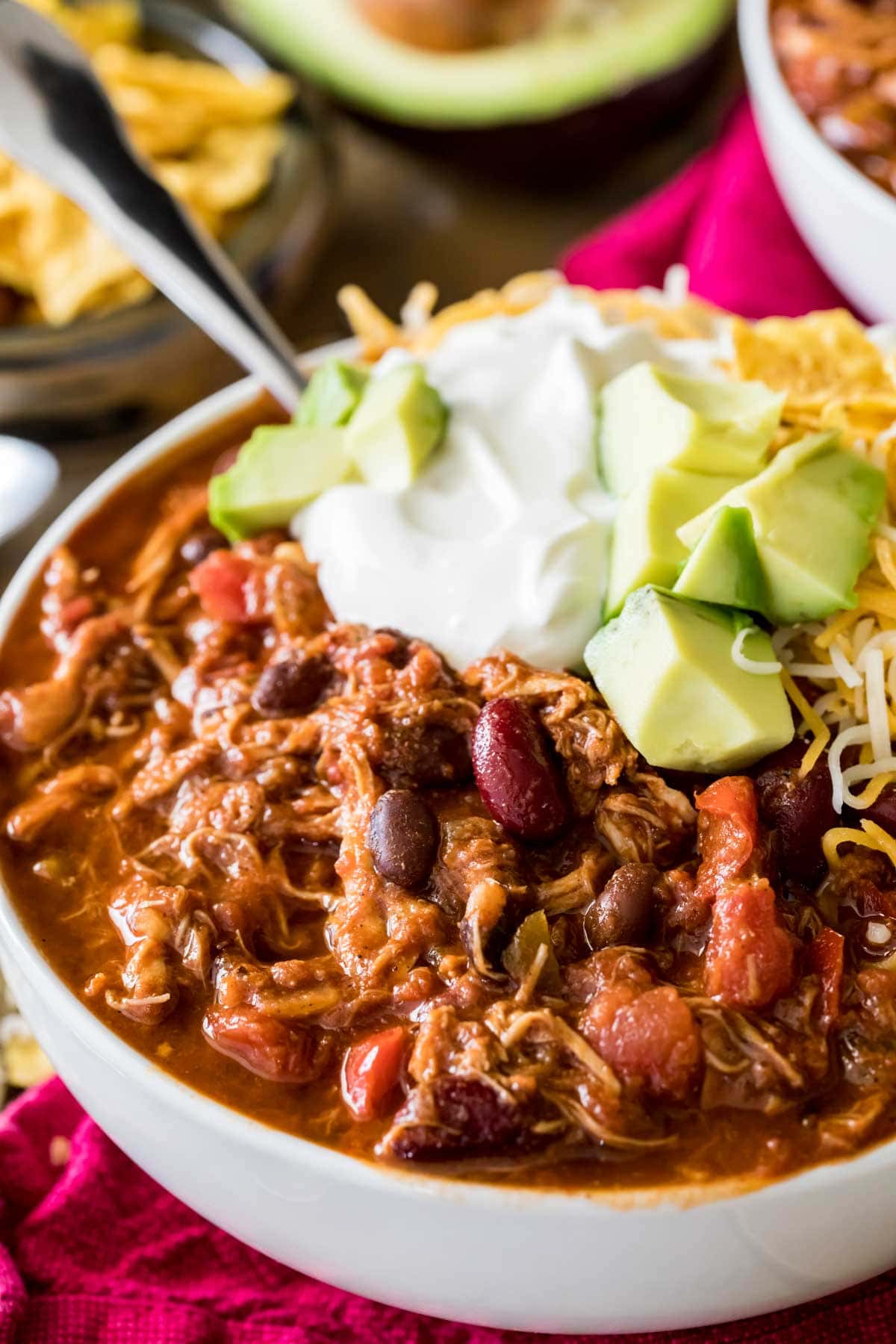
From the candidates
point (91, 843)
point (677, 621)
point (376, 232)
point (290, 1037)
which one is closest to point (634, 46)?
point (376, 232)

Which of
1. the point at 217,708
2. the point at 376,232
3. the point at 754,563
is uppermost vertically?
the point at 754,563

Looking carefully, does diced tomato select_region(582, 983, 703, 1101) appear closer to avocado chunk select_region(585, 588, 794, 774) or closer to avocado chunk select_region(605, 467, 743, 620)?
avocado chunk select_region(585, 588, 794, 774)

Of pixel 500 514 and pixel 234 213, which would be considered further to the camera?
pixel 234 213

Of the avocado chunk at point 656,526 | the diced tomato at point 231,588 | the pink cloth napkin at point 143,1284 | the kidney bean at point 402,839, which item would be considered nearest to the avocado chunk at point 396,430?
the diced tomato at point 231,588

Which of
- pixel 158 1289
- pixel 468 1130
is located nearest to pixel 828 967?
pixel 468 1130

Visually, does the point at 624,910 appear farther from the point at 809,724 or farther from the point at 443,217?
the point at 443,217

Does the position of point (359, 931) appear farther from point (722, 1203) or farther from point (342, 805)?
point (722, 1203)

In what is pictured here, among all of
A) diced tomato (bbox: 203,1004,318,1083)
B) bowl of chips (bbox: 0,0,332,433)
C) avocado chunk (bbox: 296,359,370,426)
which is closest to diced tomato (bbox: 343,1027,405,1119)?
diced tomato (bbox: 203,1004,318,1083)
